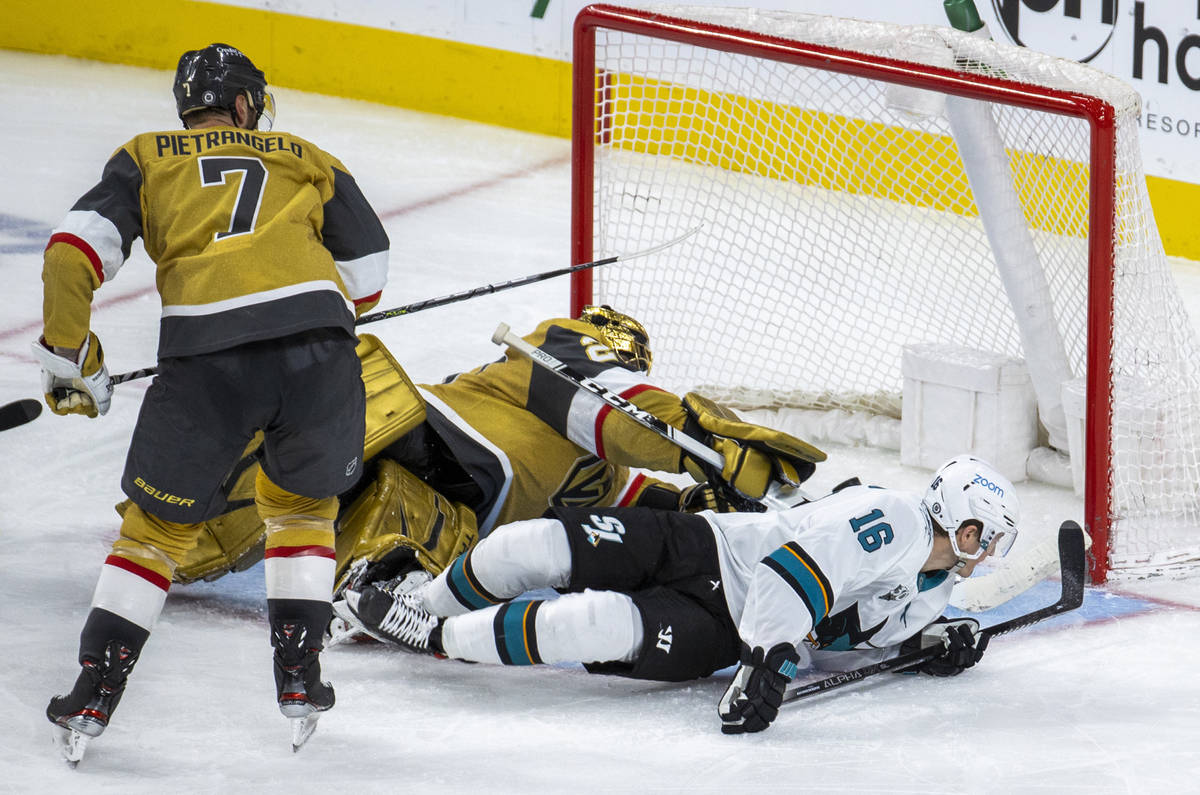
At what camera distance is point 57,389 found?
8.62 ft

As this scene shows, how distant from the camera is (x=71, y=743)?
2506 mm

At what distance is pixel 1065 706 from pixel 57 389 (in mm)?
1677

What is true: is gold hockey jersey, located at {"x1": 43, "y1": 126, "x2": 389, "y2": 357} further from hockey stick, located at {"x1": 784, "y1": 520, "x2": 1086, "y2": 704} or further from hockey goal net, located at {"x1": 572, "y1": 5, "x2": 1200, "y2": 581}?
hockey goal net, located at {"x1": 572, "y1": 5, "x2": 1200, "y2": 581}

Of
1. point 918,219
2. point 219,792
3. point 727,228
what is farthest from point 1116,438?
point 219,792

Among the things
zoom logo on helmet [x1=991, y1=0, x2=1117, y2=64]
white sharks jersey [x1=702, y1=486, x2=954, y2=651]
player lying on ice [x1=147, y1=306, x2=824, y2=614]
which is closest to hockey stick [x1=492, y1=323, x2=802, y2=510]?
player lying on ice [x1=147, y1=306, x2=824, y2=614]

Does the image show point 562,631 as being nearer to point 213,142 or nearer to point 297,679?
point 297,679

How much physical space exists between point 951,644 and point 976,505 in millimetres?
285

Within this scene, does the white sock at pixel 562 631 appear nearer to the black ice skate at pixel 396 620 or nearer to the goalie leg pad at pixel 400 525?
the black ice skate at pixel 396 620

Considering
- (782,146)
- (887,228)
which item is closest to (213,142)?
(887,228)

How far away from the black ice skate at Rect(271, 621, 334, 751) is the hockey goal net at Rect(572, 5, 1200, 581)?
1.57 metres

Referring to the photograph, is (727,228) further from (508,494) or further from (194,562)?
(194,562)

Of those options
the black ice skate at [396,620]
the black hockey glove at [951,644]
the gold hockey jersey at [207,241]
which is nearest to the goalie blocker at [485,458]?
the black ice skate at [396,620]

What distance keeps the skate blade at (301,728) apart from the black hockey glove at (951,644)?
1.01m

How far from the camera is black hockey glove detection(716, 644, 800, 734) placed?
265cm
